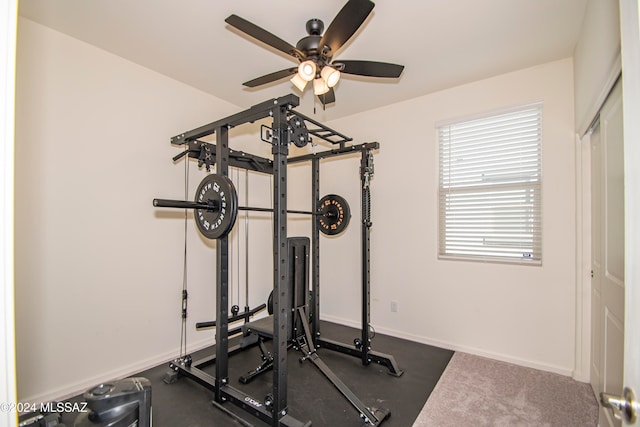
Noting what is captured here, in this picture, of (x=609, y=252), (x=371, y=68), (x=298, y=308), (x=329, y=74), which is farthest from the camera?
(x=298, y=308)

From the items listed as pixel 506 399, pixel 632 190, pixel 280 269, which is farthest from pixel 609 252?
pixel 280 269

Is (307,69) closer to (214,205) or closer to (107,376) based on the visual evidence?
(214,205)

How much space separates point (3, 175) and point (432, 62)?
2970mm

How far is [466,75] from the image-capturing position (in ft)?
9.22

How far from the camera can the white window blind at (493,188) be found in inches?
105

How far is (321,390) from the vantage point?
2.27 m

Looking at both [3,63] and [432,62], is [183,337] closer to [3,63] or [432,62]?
[3,63]

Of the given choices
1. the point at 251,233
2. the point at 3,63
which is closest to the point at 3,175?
the point at 3,63

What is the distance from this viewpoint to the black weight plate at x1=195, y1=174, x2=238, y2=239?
187 centimetres

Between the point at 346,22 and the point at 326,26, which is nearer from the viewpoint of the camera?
the point at 346,22

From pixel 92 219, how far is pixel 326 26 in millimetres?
2469

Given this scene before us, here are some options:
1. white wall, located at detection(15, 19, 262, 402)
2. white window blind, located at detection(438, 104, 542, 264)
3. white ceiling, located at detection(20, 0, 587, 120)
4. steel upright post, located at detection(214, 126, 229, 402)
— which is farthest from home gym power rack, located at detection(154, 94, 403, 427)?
white window blind, located at detection(438, 104, 542, 264)

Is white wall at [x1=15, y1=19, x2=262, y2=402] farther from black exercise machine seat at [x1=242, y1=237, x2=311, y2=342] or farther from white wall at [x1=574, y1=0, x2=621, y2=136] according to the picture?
white wall at [x1=574, y1=0, x2=621, y2=136]

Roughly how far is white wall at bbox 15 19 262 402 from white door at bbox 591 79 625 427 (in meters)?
3.39
